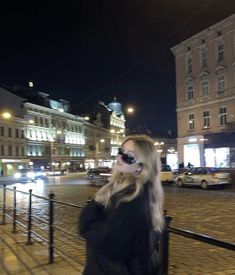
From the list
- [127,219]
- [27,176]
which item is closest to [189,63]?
[27,176]

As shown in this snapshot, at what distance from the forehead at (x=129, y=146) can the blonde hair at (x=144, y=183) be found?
0.9 inches

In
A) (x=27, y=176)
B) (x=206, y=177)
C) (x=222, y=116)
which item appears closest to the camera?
(x=206, y=177)

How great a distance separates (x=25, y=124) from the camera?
9212 centimetres

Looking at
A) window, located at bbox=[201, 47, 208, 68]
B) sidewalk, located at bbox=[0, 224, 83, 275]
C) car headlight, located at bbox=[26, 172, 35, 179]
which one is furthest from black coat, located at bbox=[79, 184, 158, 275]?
car headlight, located at bbox=[26, 172, 35, 179]

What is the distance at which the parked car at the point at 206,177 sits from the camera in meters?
30.5

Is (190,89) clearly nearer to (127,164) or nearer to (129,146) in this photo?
(129,146)

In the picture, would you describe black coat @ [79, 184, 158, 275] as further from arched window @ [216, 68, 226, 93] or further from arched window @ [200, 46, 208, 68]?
arched window @ [200, 46, 208, 68]

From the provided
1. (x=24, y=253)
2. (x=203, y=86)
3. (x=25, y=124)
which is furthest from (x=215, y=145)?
(x=25, y=124)

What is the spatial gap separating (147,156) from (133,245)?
616 millimetres

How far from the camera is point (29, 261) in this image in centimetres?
779

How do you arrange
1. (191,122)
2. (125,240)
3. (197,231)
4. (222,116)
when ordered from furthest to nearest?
(191,122), (222,116), (197,231), (125,240)

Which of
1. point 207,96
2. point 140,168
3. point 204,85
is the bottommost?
point 140,168

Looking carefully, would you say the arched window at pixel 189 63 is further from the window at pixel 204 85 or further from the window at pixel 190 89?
the window at pixel 204 85

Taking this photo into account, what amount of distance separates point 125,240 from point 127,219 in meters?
0.13
